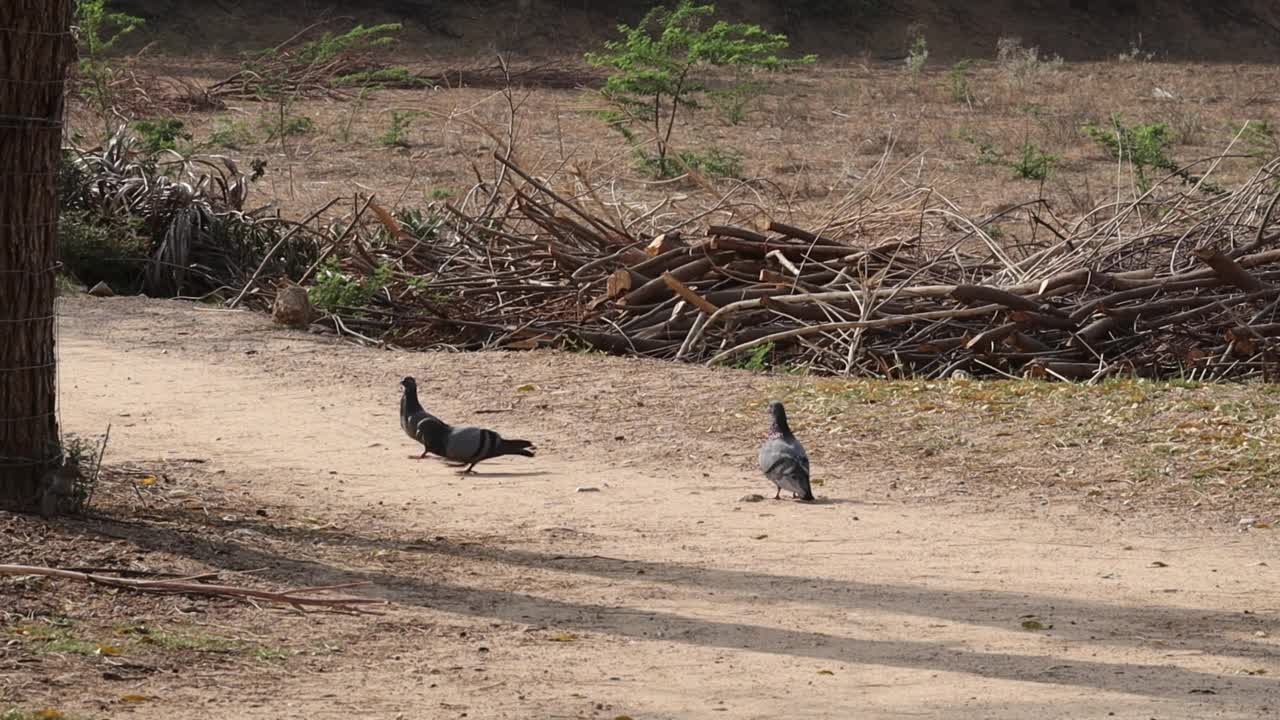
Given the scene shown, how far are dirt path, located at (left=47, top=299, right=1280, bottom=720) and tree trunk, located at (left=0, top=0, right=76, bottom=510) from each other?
0.83 m

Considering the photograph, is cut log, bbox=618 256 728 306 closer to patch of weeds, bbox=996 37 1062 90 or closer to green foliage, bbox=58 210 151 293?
green foliage, bbox=58 210 151 293

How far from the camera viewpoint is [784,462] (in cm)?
650

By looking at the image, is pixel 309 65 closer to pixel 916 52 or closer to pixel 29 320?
pixel 916 52

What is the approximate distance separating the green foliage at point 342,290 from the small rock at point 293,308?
0.18 metres

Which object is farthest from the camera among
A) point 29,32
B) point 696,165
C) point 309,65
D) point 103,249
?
point 309,65

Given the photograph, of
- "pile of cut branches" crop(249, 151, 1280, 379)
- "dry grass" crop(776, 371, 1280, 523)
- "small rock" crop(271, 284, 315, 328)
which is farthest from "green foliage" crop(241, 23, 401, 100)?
"dry grass" crop(776, 371, 1280, 523)

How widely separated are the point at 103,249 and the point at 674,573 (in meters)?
8.41

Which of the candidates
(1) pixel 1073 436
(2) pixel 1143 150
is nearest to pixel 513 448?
(1) pixel 1073 436

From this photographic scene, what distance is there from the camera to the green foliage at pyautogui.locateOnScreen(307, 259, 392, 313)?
11.1 meters

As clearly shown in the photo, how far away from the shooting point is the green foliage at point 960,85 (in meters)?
25.4

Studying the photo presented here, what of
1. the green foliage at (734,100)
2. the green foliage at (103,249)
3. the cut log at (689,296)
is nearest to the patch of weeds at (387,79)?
the green foliage at (734,100)

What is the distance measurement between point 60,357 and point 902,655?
6530mm

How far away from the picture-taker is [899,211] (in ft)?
37.6

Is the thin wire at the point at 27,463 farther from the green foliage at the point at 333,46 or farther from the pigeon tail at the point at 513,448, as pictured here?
the green foliage at the point at 333,46
